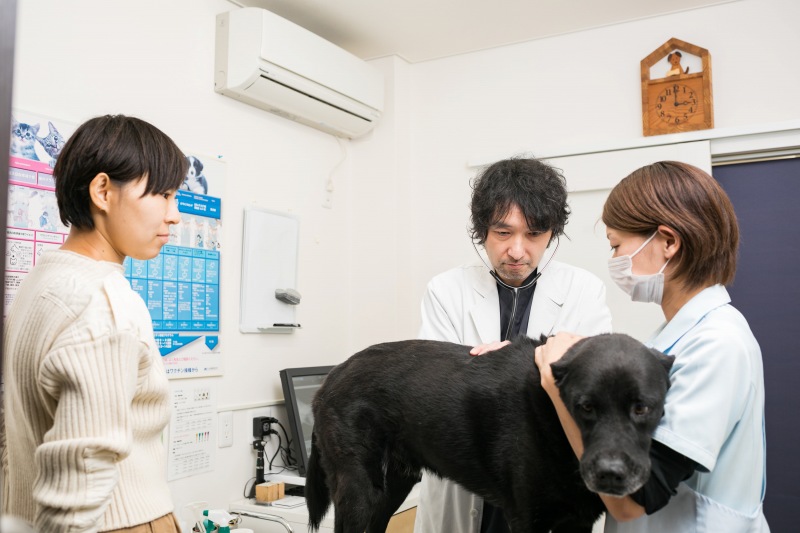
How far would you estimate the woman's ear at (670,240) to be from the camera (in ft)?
3.83

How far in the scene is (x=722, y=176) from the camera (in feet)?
10.8

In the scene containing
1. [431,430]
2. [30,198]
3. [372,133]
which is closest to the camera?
[431,430]

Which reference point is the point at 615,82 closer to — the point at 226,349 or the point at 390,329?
the point at 390,329

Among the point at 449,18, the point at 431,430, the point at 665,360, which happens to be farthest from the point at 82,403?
the point at 449,18

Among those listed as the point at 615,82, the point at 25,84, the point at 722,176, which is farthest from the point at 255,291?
the point at 722,176

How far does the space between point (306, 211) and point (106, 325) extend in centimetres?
261

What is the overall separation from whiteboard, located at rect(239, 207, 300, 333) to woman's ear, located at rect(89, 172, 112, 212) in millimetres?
1979

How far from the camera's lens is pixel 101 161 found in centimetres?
109

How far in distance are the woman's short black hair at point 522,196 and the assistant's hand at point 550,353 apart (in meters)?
0.64

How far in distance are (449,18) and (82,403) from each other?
9.84 feet

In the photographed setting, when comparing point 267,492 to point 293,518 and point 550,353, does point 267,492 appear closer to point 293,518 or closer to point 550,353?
point 293,518

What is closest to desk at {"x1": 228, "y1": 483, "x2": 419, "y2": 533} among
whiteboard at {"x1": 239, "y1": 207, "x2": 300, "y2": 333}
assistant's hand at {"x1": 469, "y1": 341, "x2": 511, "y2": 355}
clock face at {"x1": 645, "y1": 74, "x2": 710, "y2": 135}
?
whiteboard at {"x1": 239, "y1": 207, "x2": 300, "y2": 333}

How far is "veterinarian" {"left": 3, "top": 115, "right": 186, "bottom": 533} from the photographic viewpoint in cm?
92

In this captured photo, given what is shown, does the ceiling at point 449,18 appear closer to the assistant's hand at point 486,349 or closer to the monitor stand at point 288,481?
the monitor stand at point 288,481
